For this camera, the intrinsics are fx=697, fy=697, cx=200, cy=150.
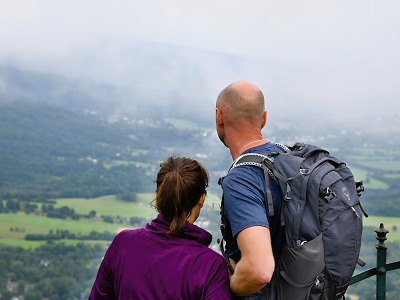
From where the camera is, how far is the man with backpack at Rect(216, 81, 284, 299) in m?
2.67

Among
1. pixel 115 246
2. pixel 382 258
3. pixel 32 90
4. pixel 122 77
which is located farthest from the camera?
pixel 122 77

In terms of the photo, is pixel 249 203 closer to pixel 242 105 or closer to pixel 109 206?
pixel 242 105

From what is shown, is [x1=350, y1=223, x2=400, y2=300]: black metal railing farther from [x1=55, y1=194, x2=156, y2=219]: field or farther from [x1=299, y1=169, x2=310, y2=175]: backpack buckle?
[x1=55, y1=194, x2=156, y2=219]: field

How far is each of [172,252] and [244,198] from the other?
360 millimetres

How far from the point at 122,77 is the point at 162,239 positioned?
123733 millimetres

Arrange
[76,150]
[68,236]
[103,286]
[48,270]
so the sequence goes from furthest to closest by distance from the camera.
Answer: [76,150] → [68,236] → [48,270] → [103,286]

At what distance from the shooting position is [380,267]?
3930mm

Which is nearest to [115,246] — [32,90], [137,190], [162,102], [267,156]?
[267,156]

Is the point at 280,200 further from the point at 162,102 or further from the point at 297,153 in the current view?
the point at 162,102

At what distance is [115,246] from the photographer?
9.46 ft

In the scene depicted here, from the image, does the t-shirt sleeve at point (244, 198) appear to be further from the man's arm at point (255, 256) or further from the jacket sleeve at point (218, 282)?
the jacket sleeve at point (218, 282)

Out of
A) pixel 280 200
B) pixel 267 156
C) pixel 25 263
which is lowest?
pixel 25 263

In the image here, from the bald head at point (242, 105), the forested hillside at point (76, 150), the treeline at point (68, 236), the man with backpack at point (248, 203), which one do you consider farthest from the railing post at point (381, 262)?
the forested hillside at point (76, 150)

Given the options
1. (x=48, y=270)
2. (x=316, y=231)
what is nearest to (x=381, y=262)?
(x=316, y=231)
